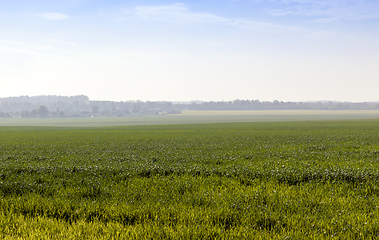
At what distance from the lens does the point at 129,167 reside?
15.3 meters

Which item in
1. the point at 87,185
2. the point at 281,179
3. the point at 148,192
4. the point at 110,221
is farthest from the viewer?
the point at 281,179

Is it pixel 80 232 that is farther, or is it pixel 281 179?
pixel 281 179

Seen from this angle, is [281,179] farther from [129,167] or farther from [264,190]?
[129,167]

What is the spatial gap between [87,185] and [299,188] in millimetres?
8778

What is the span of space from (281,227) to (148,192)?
5.22 m

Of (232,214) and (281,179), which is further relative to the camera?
(281,179)

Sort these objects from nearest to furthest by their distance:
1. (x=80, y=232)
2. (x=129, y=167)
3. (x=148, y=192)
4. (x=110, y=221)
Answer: (x=80, y=232), (x=110, y=221), (x=148, y=192), (x=129, y=167)

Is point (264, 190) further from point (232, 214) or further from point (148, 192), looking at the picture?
point (148, 192)

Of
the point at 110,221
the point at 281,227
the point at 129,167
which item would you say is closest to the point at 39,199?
the point at 110,221

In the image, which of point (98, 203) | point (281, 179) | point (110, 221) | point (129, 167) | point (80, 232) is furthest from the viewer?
point (129, 167)

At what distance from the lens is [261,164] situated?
51.8 feet

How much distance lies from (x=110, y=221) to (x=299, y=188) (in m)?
7.58

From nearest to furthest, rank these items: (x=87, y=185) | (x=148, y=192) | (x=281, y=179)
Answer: (x=148, y=192) → (x=87, y=185) → (x=281, y=179)

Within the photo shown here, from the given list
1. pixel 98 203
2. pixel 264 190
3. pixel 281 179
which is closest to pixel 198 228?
pixel 98 203
